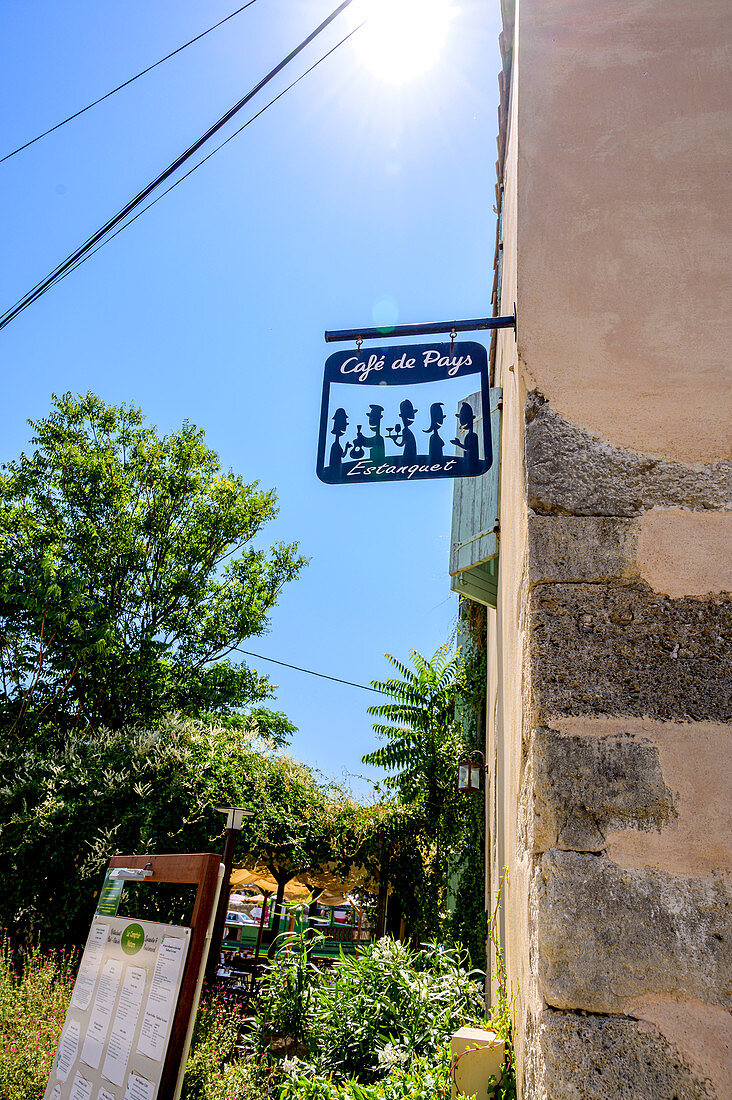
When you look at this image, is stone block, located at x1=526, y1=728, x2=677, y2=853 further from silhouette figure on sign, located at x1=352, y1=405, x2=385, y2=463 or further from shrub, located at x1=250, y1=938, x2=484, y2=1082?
Result: shrub, located at x1=250, y1=938, x2=484, y2=1082

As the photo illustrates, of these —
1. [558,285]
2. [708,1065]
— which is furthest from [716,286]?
[708,1065]

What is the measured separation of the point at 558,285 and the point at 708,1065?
205 cm

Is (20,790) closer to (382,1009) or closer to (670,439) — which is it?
(382,1009)

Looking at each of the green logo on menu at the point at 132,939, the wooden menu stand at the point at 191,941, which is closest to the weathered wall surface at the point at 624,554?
the wooden menu stand at the point at 191,941

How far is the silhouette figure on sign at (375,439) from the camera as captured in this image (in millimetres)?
2838

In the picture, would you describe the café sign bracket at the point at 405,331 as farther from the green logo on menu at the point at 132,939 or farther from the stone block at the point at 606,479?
the green logo on menu at the point at 132,939

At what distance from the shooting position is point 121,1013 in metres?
2.73

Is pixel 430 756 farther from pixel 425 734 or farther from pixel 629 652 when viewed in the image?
pixel 629 652

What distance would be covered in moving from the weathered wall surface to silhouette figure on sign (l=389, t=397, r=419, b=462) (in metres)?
0.81

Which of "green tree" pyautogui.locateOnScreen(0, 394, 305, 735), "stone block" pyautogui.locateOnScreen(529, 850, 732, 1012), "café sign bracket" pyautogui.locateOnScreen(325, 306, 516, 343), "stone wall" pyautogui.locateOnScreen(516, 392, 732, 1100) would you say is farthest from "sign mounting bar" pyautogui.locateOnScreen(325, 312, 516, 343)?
"green tree" pyautogui.locateOnScreen(0, 394, 305, 735)

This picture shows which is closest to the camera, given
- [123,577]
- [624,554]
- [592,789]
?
[592,789]

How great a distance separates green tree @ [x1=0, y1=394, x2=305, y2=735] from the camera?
12047mm

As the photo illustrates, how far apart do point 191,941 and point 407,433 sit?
2218 millimetres

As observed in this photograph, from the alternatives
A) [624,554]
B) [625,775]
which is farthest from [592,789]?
[624,554]
